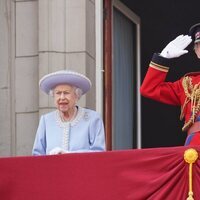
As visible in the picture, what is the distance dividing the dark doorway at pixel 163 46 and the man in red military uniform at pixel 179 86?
336 cm

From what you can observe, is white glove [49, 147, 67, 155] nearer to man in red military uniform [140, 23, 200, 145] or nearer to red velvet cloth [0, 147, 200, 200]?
red velvet cloth [0, 147, 200, 200]

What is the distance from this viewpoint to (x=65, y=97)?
723 centimetres

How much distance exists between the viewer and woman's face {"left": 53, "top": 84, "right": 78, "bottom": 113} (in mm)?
7223

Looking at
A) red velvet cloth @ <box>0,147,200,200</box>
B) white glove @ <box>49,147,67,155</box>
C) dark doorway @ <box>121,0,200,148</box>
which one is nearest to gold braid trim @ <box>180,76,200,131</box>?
red velvet cloth @ <box>0,147,200,200</box>

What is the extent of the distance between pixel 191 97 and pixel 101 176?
896mm

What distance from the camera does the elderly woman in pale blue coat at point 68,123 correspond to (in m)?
7.20

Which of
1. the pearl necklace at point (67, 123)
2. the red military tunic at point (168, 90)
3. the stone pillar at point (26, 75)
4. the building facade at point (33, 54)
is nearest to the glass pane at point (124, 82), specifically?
the building facade at point (33, 54)

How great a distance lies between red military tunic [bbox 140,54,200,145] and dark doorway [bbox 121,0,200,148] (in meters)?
3.36

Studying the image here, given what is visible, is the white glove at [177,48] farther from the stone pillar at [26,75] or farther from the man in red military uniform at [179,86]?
the stone pillar at [26,75]

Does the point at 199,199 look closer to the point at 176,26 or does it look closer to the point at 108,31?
the point at 108,31

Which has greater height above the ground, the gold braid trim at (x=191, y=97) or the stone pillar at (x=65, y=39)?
the stone pillar at (x=65, y=39)

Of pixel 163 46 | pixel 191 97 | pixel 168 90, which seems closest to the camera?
pixel 191 97

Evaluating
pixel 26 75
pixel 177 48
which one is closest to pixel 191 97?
pixel 177 48

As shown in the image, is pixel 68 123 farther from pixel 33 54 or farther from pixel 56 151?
pixel 33 54
